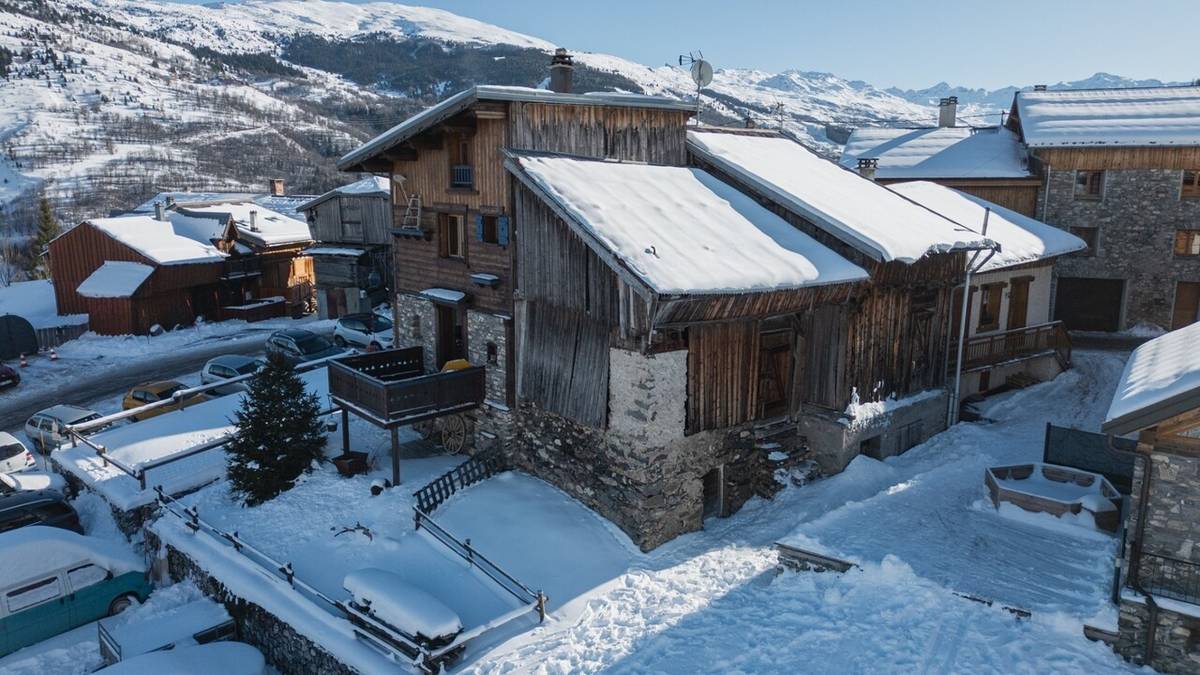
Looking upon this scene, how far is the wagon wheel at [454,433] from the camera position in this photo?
20125 millimetres

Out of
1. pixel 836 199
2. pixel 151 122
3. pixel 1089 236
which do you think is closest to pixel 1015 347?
pixel 836 199

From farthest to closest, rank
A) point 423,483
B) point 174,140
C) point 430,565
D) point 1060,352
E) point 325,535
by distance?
point 174,140
point 1060,352
point 423,483
point 325,535
point 430,565

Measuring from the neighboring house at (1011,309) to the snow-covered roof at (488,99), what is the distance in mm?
10333

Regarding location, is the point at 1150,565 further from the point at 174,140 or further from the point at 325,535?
the point at 174,140

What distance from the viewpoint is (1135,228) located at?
101 ft

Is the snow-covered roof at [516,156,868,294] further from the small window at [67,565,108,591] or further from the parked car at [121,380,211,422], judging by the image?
the parked car at [121,380,211,422]

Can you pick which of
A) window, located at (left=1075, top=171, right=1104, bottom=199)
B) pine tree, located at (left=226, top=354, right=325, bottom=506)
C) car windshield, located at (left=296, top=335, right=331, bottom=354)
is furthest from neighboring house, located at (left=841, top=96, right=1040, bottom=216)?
car windshield, located at (left=296, top=335, right=331, bottom=354)

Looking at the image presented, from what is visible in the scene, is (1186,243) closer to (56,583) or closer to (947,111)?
(947,111)

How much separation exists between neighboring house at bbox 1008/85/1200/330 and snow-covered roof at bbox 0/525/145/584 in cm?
3443

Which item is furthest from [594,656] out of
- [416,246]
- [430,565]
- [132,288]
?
[132,288]

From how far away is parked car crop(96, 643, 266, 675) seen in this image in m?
13.7

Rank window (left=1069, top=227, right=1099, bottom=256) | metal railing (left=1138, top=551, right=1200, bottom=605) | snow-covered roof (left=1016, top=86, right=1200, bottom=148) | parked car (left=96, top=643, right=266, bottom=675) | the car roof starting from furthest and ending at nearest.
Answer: window (left=1069, top=227, right=1099, bottom=256) → snow-covered roof (left=1016, top=86, right=1200, bottom=148) → the car roof → parked car (left=96, top=643, right=266, bottom=675) → metal railing (left=1138, top=551, right=1200, bottom=605)

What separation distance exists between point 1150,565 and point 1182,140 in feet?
85.0

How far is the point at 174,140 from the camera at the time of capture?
139 metres
